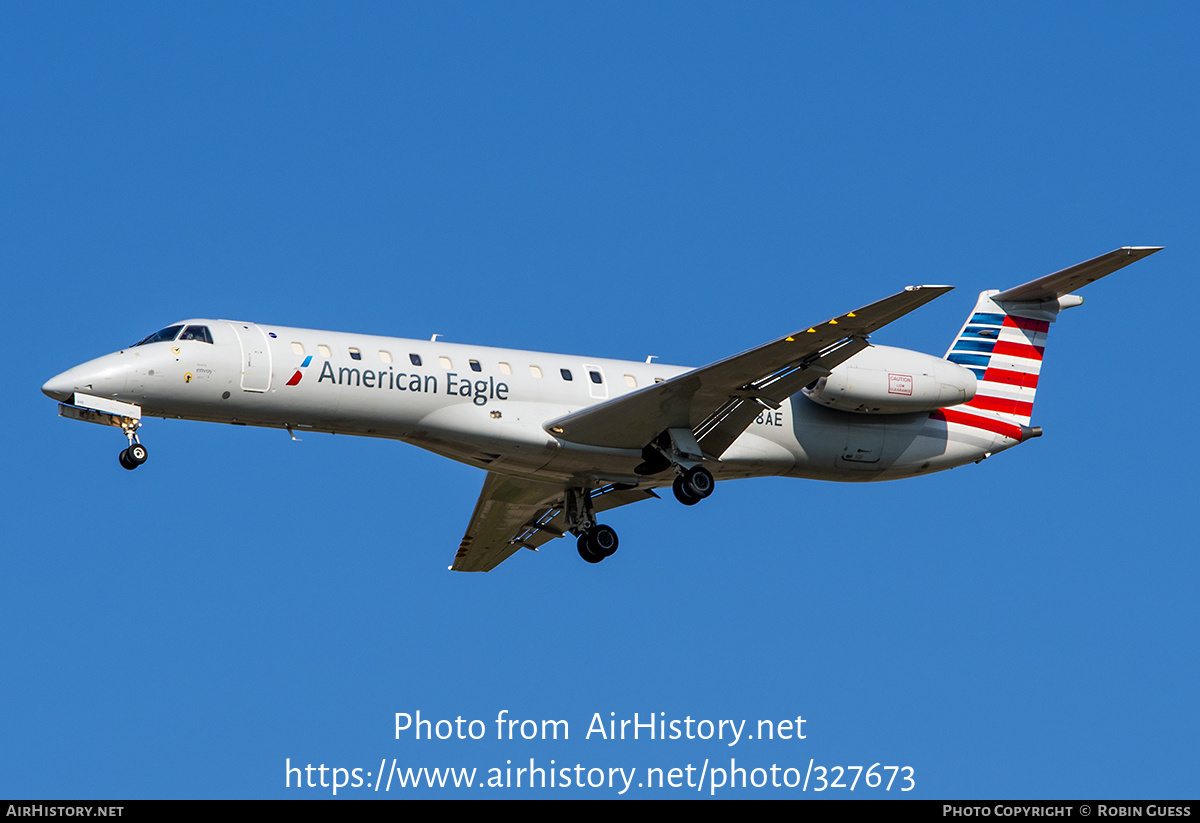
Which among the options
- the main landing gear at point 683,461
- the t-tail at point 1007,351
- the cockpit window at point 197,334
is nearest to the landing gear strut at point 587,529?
the main landing gear at point 683,461

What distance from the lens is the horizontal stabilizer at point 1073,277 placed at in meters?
23.2

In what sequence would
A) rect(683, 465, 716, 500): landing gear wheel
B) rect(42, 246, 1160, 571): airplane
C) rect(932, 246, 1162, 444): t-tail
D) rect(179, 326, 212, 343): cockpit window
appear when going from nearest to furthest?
1. rect(42, 246, 1160, 571): airplane
2. rect(179, 326, 212, 343): cockpit window
3. rect(683, 465, 716, 500): landing gear wheel
4. rect(932, 246, 1162, 444): t-tail

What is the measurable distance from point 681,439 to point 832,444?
2.93 m

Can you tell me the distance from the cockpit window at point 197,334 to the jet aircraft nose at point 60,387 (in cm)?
167

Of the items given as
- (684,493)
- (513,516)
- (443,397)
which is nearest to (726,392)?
(684,493)

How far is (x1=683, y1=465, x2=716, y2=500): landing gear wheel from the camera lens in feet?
77.5

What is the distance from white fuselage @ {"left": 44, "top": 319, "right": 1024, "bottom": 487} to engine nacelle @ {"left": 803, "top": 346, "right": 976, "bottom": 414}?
0.55 feet

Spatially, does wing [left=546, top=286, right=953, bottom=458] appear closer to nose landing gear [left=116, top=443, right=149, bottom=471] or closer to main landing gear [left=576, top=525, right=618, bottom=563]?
main landing gear [left=576, top=525, right=618, bottom=563]

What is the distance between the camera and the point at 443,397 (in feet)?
74.3

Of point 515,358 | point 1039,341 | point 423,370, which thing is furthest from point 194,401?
point 1039,341

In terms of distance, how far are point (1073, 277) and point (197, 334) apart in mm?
14258

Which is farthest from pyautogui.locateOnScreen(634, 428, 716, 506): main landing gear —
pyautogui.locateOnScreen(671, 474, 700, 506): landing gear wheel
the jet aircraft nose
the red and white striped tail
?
the jet aircraft nose

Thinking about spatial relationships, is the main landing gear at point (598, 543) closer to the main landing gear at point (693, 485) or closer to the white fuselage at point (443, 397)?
the white fuselage at point (443, 397)
